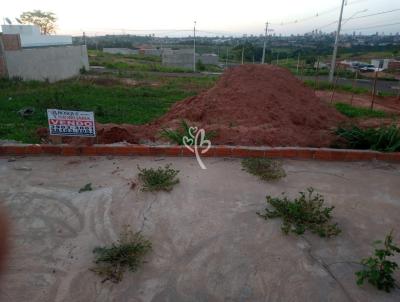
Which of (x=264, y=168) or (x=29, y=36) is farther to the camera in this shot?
(x=29, y=36)

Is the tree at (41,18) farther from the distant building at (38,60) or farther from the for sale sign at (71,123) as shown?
the for sale sign at (71,123)

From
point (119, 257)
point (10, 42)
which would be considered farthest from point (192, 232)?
point (10, 42)

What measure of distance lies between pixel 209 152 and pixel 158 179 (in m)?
1.23

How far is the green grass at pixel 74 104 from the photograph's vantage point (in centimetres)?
783

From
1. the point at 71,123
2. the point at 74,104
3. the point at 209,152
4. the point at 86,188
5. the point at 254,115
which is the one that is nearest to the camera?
the point at 86,188

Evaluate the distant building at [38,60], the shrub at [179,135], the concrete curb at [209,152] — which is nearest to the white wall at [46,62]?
the distant building at [38,60]

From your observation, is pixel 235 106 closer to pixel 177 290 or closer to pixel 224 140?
pixel 224 140

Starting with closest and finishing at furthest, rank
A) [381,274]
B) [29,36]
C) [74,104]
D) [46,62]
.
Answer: [381,274] → [74,104] → [46,62] → [29,36]

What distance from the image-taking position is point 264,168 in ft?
14.7

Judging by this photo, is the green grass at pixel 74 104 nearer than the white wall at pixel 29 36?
Yes

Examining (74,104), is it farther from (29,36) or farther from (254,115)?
(29,36)

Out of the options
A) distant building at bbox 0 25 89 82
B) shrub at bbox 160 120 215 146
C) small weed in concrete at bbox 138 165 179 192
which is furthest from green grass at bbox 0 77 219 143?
small weed in concrete at bbox 138 165 179 192

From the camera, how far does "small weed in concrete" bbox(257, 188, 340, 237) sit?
3.15 m

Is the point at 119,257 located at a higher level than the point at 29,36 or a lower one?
lower
